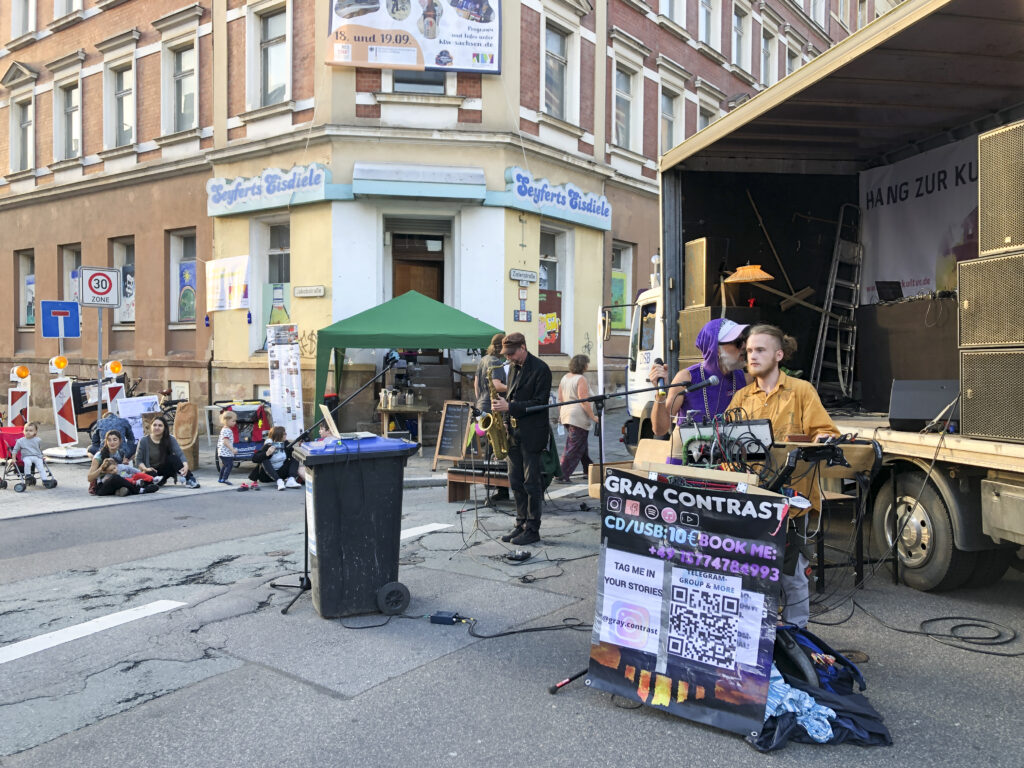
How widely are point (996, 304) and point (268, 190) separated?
46.5 feet

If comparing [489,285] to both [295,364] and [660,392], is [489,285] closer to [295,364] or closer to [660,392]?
[295,364]

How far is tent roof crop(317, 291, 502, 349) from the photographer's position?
40.7ft

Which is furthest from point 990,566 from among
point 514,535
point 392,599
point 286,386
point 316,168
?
point 316,168

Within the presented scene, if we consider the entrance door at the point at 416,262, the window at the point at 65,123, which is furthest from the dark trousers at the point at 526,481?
the window at the point at 65,123

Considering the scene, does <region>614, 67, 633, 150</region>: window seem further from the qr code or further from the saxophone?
the qr code

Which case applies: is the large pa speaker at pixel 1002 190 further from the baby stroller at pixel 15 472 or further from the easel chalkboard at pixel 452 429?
the baby stroller at pixel 15 472

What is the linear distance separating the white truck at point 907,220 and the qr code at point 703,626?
200 centimetres

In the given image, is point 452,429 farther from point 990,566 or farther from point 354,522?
point 990,566

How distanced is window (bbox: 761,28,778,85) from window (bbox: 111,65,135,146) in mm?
17894

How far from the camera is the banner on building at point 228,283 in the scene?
52.9ft

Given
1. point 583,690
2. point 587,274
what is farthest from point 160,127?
point 583,690

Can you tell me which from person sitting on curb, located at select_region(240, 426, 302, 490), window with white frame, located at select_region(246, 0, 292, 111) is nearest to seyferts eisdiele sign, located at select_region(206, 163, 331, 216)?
window with white frame, located at select_region(246, 0, 292, 111)

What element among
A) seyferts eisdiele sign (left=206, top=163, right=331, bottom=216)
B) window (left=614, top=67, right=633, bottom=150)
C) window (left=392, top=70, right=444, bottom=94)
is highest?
window (left=614, top=67, right=633, bottom=150)

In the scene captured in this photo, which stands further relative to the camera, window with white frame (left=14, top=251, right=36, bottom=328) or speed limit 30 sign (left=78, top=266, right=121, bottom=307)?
window with white frame (left=14, top=251, right=36, bottom=328)
